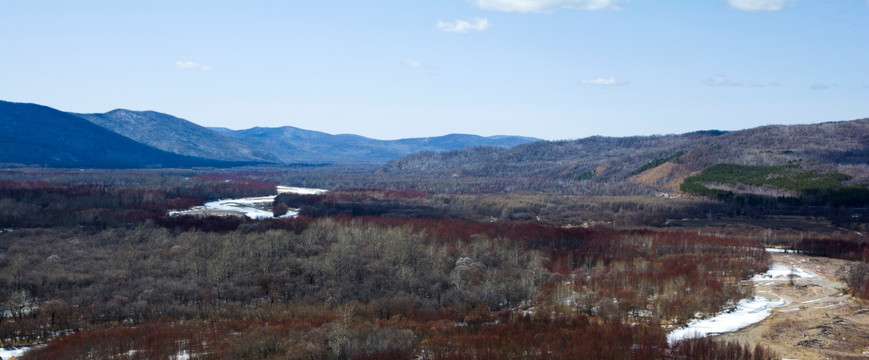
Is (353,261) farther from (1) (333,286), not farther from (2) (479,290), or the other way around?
(2) (479,290)

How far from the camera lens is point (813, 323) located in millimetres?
51094

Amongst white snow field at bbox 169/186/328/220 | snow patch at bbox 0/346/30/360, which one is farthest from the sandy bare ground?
white snow field at bbox 169/186/328/220

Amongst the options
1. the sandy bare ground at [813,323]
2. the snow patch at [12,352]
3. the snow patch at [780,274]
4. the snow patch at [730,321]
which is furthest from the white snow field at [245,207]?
the sandy bare ground at [813,323]

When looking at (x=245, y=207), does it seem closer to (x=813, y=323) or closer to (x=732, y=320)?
(x=732, y=320)

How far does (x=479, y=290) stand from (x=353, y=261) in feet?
51.7

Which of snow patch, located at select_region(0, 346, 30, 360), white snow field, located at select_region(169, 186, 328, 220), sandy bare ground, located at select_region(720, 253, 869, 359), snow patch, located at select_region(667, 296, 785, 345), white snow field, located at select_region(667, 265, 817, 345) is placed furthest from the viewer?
white snow field, located at select_region(169, 186, 328, 220)

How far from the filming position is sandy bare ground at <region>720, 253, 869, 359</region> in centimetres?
4409

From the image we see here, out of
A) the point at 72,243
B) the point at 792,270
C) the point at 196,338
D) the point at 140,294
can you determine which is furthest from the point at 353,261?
the point at 792,270

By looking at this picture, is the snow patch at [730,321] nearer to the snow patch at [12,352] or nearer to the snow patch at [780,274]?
the snow patch at [780,274]

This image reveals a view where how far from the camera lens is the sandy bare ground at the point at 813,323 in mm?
44094

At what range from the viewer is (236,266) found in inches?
2692

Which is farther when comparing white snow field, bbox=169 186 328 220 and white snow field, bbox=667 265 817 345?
white snow field, bbox=169 186 328 220

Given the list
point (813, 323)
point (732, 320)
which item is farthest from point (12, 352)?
point (813, 323)

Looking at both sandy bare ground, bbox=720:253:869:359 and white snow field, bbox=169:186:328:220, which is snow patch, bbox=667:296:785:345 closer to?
sandy bare ground, bbox=720:253:869:359
